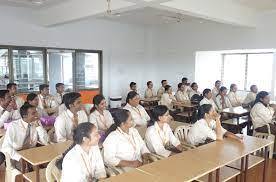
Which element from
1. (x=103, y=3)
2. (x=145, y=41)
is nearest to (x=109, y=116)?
(x=103, y=3)

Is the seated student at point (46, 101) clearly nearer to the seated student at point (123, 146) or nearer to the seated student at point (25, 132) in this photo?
the seated student at point (25, 132)

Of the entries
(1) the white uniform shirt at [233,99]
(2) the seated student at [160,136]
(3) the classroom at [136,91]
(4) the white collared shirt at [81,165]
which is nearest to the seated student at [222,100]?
(3) the classroom at [136,91]

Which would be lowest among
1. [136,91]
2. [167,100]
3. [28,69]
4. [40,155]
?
[40,155]

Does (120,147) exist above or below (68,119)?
below

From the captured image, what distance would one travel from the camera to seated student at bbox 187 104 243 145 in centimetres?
338

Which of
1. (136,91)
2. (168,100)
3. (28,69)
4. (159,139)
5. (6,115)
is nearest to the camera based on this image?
(159,139)

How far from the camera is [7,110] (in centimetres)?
452

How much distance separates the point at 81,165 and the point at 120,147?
0.67m

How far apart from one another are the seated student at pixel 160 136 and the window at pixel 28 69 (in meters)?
5.37

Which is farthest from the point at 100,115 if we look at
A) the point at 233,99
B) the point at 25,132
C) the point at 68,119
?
the point at 233,99

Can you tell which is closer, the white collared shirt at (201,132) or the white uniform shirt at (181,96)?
the white collared shirt at (201,132)

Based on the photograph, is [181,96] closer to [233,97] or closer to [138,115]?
[233,97]

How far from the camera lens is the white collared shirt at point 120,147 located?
2.77m

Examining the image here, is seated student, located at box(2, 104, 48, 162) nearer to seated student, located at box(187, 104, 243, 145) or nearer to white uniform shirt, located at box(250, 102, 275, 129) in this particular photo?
seated student, located at box(187, 104, 243, 145)
